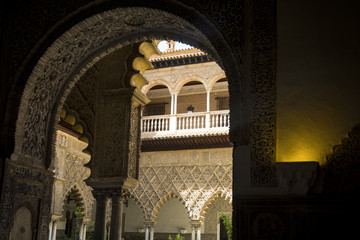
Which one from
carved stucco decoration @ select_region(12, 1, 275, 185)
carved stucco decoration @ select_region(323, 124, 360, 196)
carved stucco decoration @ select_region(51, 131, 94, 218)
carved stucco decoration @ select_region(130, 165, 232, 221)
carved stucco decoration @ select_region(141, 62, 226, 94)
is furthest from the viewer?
carved stucco decoration @ select_region(141, 62, 226, 94)

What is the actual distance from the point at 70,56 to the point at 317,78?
8.68 ft

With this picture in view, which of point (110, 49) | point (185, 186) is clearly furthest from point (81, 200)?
point (110, 49)

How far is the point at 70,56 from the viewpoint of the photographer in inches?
192

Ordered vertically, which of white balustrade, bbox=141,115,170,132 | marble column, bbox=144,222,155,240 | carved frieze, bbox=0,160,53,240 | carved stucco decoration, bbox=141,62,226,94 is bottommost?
marble column, bbox=144,222,155,240

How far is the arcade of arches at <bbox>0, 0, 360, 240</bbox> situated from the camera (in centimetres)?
336

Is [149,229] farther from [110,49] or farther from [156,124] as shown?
[110,49]

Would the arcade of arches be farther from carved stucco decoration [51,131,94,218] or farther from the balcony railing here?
the balcony railing

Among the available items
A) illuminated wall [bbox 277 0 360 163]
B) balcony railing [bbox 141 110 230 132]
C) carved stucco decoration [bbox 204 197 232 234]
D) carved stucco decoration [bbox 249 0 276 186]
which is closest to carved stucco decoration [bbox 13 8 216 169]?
carved stucco decoration [bbox 249 0 276 186]

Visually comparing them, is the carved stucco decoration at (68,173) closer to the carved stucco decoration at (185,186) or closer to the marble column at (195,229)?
the carved stucco decoration at (185,186)

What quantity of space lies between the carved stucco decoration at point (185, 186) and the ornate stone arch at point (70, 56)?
266 inches

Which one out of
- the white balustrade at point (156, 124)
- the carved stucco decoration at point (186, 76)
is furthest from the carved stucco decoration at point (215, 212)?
the carved stucco decoration at point (186, 76)

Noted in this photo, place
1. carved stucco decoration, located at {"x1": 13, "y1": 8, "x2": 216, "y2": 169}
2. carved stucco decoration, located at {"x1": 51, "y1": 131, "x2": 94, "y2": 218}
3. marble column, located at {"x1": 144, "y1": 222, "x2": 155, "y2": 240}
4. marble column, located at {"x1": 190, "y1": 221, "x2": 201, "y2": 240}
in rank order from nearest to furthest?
1. carved stucco decoration, located at {"x1": 13, "y1": 8, "x2": 216, "y2": 169}
2. carved stucco decoration, located at {"x1": 51, "y1": 131, "x2": 94, "y2": 218}
3. marble column, located at {"x1": 190, "y1": 221, "x2": 201, "y2": 240}
4. marble column, located at {"x1": 144, "y1": 222, "x2": 155, "y2": 240}

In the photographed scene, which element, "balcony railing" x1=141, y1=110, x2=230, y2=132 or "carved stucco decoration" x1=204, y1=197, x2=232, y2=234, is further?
"carved stucco decoration" x1=204, y1=197, x2=232, y2=234

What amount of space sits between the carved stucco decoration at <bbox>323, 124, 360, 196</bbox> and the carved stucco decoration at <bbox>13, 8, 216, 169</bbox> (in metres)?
1.71
